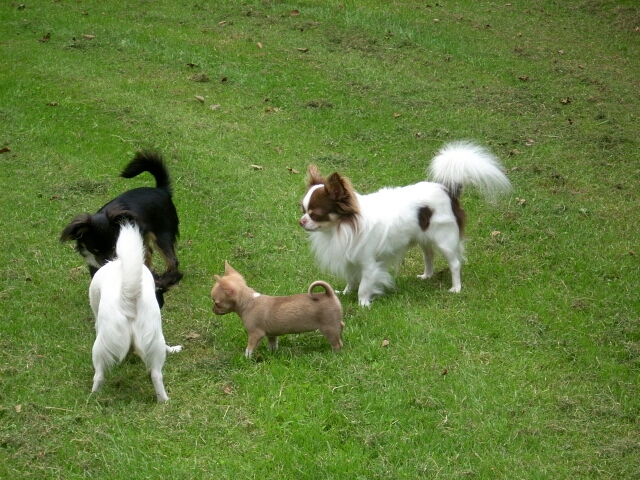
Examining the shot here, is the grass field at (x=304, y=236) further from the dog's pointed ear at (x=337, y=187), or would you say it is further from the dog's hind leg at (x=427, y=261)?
the dog's pointed ear at (x=337, y=187)

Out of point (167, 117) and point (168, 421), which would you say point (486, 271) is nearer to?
point (168, 421)

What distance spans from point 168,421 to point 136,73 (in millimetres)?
9180

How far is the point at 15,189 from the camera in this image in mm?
9125

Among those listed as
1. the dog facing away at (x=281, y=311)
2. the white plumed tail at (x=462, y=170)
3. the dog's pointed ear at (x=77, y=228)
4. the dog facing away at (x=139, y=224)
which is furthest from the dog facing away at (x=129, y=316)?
the white plumed tail at (x=462, y=170)

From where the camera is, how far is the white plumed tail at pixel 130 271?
4.75 meters

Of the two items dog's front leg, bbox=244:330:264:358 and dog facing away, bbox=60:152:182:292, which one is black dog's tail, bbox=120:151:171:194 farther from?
dog's front leg, bbox=244:330:264:358

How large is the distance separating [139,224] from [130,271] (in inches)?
71.2

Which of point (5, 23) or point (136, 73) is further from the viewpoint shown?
point (5, 23)

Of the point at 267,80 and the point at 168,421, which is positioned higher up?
the point at 168,421

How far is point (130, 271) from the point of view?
475cm

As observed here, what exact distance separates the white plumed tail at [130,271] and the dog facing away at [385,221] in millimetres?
1908

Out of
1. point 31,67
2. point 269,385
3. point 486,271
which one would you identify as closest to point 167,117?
point 31,67

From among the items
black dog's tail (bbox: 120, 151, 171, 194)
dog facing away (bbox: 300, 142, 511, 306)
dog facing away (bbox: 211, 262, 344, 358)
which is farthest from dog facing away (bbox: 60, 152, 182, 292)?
dog facing away (bbox: 300, 142, 511, 306)

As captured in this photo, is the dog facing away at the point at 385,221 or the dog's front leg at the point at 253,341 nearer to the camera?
the dog's front leg at the point at 253,341
